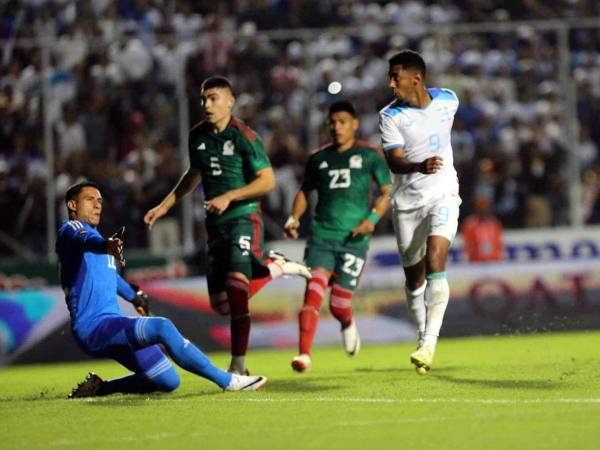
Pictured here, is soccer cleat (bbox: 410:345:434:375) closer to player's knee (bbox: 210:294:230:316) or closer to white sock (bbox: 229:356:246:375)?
white sock (bbox: 229:356:246:375)

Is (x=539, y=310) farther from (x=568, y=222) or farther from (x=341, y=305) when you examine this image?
(x=341, y=305)

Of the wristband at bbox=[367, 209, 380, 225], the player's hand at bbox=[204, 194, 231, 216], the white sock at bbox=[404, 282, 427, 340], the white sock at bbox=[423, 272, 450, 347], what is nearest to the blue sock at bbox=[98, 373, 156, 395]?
the player's hand at bbox=[204, 194, 231, 216]

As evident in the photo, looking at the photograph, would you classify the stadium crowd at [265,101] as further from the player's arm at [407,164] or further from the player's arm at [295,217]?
the player's arm at [407,164]

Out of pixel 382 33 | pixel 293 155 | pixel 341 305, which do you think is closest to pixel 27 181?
pixel 293 155

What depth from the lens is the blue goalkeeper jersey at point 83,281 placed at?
9.59 meters

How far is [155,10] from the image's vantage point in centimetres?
2138

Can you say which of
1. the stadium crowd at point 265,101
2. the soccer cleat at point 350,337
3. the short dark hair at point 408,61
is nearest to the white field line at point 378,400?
the short dark hair at point 408,61

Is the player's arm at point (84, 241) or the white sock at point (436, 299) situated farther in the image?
the white sock at point (436, 299)

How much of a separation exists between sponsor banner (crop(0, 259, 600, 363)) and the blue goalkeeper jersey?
7.27m

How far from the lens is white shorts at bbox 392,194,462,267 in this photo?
10.9 meters

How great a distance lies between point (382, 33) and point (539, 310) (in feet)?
15.3

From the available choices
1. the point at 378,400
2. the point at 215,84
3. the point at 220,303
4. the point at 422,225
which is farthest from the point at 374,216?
the point at 378,400

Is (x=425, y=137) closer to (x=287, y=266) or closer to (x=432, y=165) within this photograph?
(x=432, y=165)

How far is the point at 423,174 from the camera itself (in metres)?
10.8
